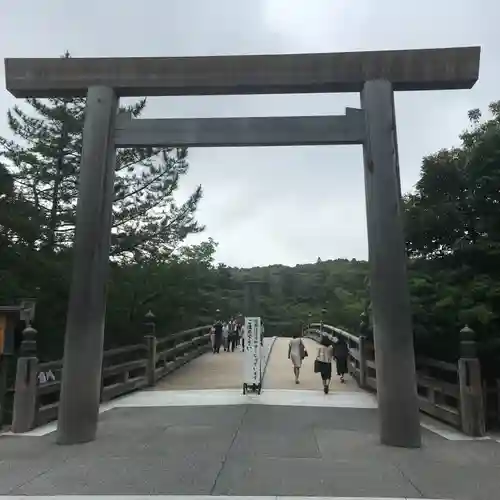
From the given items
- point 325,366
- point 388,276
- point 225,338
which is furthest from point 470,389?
point 225,338

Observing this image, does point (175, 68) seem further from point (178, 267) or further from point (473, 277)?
point (178, 267)

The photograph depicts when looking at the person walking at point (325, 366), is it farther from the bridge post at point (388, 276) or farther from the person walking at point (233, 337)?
the person walking at point (233, 337)

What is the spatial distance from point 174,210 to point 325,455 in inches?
502

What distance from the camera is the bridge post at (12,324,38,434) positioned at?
835 centimetres

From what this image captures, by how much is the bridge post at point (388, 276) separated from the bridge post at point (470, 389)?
1289 millimetres

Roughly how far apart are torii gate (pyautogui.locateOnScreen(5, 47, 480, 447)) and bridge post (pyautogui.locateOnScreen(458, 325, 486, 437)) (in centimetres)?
162

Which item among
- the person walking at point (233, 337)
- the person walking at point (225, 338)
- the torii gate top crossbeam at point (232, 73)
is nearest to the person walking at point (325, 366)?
the torii gate top crossbeam at point (232, 73)

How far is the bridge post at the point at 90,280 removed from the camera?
7555mm

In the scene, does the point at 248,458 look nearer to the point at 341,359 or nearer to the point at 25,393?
the point at 25,393

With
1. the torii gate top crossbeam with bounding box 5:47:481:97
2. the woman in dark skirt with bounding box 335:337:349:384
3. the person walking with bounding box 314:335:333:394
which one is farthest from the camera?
the woman in dark skirt with bounding box 335:337:349:384

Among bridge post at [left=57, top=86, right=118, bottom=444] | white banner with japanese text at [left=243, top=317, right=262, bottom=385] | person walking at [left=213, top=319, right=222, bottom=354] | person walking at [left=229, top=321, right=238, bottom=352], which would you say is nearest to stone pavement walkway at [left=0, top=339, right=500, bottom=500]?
bridge post at [left=57, top=86, right=118, bottom=444]

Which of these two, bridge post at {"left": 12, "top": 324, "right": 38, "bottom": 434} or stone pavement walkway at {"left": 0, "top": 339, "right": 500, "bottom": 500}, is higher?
bridge post at {"left": 12, "top": 324, "right": 38, "bottom": 434}

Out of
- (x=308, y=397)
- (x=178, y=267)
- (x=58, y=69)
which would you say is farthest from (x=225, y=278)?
(x=58, y=69)

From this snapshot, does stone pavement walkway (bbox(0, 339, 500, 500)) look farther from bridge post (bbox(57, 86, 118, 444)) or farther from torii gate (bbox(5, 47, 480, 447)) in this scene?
torii gate (bbox(5, 47, 480, 447))
